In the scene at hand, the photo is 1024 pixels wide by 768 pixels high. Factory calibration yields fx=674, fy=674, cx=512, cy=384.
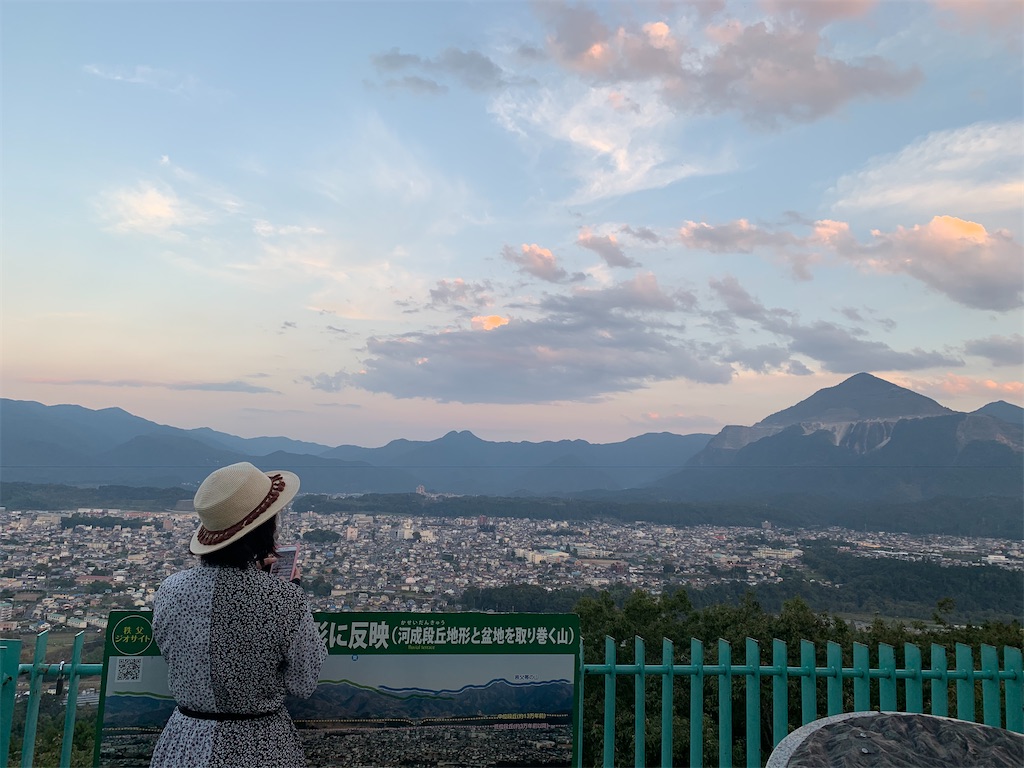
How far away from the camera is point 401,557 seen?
19.1 meters

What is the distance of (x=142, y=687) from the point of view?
3.54 m

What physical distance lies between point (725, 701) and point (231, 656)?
337 cm

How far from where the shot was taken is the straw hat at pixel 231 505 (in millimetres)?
2768

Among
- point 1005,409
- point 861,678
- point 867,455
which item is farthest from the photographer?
point 1005,409

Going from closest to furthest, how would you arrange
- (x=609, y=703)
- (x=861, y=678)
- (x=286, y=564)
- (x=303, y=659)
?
(x=303, y=659)
(x=286, y=564)
(x=609, y=703)
(x=861, y=678)

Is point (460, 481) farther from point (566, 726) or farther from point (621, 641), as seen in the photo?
point (566, 726)

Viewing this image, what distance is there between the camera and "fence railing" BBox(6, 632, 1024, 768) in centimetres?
390

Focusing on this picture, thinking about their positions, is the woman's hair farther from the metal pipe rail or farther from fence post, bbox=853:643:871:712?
fence post, bbox=853:643:871:712

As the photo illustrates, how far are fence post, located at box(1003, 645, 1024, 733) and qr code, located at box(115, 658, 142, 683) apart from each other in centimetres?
597

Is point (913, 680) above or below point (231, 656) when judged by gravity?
below

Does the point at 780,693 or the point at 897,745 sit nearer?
the point at 897,745

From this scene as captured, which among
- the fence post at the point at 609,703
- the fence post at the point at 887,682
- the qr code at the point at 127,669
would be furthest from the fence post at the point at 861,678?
the qr code at the point at 127,669

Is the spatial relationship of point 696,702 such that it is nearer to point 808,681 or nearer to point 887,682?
point 808,681

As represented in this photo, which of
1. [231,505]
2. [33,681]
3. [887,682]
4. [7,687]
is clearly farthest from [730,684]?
[7,687]
